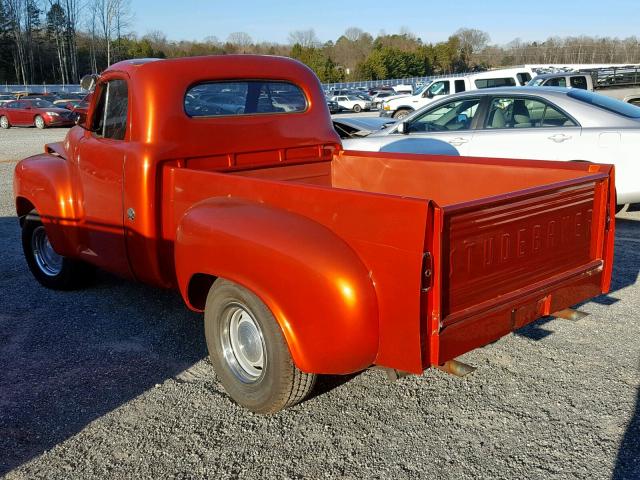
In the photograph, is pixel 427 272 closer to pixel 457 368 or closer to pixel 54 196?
pixel 457 368

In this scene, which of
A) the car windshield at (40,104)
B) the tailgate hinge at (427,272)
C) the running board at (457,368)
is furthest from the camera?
the car windshield at (40,104)

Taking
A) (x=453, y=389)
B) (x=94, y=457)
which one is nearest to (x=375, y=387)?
(x=453, y=389)

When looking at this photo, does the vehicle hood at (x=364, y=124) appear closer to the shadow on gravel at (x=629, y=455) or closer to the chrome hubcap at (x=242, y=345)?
the chrome hubcap at (x=242, y=345)

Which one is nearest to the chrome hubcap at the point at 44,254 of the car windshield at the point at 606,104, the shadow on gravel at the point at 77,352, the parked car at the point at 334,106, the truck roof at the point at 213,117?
the shadow on gravel at the point at 77,352

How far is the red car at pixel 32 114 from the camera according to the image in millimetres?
28891

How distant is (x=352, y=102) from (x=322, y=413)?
4120 cm

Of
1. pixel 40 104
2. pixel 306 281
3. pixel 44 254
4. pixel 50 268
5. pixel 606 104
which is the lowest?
pixel 50 268

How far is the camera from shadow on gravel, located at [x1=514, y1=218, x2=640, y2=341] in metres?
4.62

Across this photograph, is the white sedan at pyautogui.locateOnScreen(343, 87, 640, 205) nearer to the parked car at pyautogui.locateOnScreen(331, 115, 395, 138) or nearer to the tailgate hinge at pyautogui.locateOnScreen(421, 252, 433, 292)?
the parked car at pyautogui.locateOnScreen(331, 115, 395, 138)

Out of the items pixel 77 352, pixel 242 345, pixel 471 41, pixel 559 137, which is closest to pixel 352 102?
pixel 559 137

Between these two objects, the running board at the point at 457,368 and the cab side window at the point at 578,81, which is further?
the cab side window at the point at 578,81

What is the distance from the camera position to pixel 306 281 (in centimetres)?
296

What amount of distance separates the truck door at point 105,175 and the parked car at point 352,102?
38710 mm

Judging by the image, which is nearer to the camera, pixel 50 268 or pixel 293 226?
pixel 293 226
